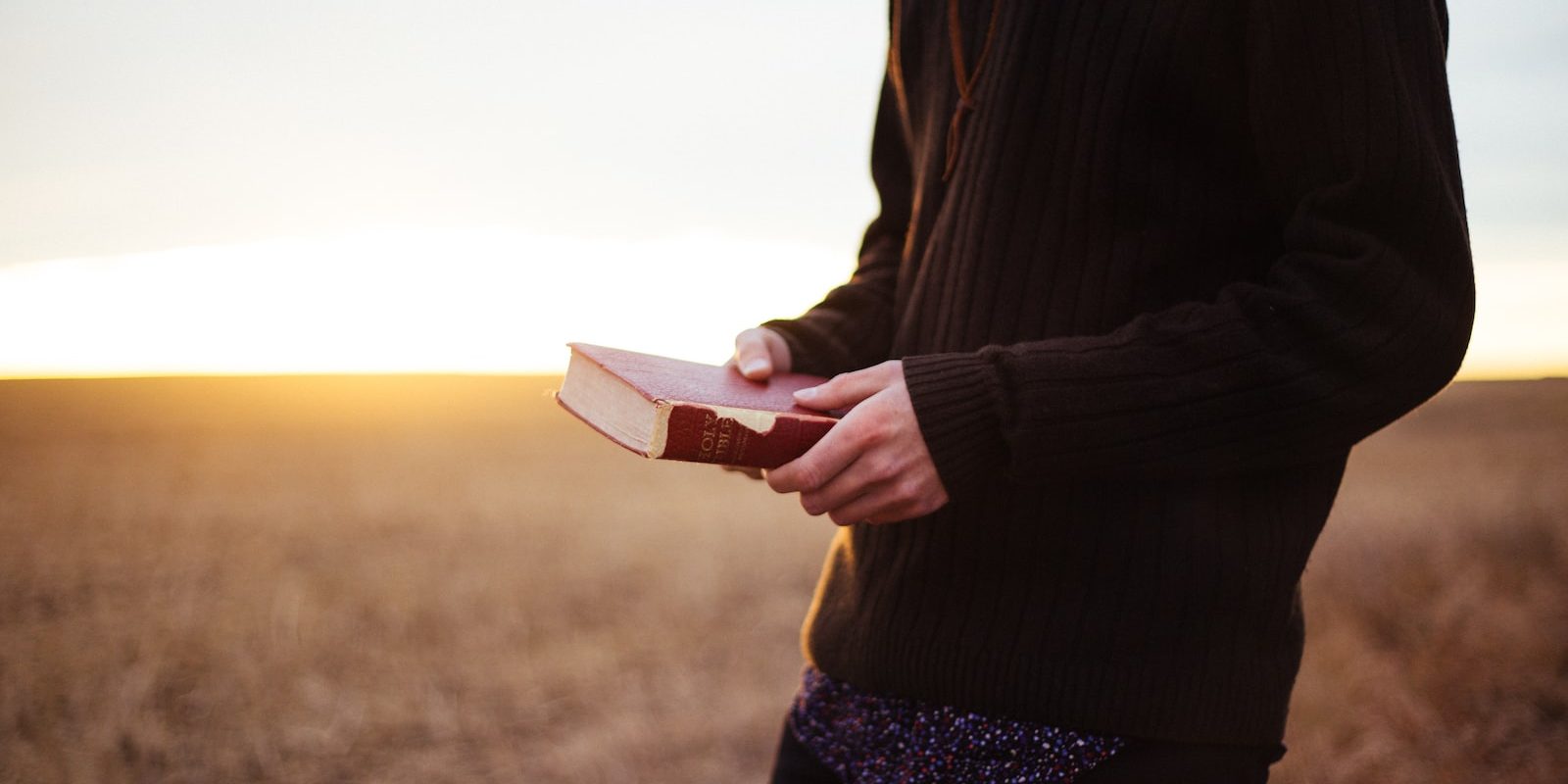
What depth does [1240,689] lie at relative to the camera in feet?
2.76

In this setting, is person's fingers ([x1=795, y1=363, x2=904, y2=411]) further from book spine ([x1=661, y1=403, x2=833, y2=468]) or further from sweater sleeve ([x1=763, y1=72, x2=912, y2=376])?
sweater sleeve ([x1=763, y1=72, x2=912, y2=376])

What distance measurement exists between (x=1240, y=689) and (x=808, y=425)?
1.40 ft

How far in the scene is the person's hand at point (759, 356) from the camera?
0.96 m

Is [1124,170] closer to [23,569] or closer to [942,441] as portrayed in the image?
[942,441]

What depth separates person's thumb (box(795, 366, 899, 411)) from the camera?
0.78 metres

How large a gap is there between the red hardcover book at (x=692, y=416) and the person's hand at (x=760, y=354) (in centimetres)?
8

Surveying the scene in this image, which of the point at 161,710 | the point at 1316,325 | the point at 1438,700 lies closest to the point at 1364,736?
the point at 1438,700

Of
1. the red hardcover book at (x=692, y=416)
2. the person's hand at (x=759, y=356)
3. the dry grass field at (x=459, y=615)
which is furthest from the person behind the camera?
the dry grass field at (x=459, y=615)

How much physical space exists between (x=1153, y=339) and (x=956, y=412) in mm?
163

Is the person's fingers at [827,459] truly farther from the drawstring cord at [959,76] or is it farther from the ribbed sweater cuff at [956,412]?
the drawstring cord at [959,76]

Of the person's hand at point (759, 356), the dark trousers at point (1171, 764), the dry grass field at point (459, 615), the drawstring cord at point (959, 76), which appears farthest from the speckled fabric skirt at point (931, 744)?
the dry grass field at point (459, 615)

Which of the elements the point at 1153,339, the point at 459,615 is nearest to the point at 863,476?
the point at 1153,339

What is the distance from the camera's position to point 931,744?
907 mm

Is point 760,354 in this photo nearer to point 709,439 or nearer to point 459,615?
point 709,439
